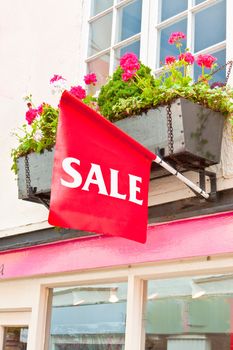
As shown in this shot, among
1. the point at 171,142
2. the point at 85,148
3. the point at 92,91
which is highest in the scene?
the point at 92,91

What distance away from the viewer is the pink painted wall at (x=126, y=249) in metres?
3.98

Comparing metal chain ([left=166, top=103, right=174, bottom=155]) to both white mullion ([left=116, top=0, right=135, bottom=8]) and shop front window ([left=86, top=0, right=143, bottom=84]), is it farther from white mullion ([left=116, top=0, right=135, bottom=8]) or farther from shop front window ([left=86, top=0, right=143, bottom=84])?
white mullion ([left=116, top=0, right=135, bottom=8])

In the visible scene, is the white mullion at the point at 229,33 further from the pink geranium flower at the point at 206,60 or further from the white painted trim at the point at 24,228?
the white painted trim at the point at 24,228

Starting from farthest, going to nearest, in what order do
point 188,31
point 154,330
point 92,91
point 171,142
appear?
point 92,91, point 188,31, point 154,330, point 171,142

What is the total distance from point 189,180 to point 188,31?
4.79 feet

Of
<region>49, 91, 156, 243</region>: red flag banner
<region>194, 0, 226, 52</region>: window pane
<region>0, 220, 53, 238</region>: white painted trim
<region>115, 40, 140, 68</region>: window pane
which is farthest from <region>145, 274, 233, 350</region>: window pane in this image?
<region>115, 40, 140, 68</region>: window pane

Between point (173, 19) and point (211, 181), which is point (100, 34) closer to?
point (173, 19)

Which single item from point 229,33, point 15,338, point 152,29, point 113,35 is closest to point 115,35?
point 113,35

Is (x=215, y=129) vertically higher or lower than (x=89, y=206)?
higher

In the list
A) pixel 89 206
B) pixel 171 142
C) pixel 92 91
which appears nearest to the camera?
pixel 89 206

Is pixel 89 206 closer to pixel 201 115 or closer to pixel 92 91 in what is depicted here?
pixel 201 115

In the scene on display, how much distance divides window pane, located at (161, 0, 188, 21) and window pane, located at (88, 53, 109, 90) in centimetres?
73

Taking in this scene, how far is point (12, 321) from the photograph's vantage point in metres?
5.84

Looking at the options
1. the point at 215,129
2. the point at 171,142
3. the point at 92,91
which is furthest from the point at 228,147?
the point at 92,91
